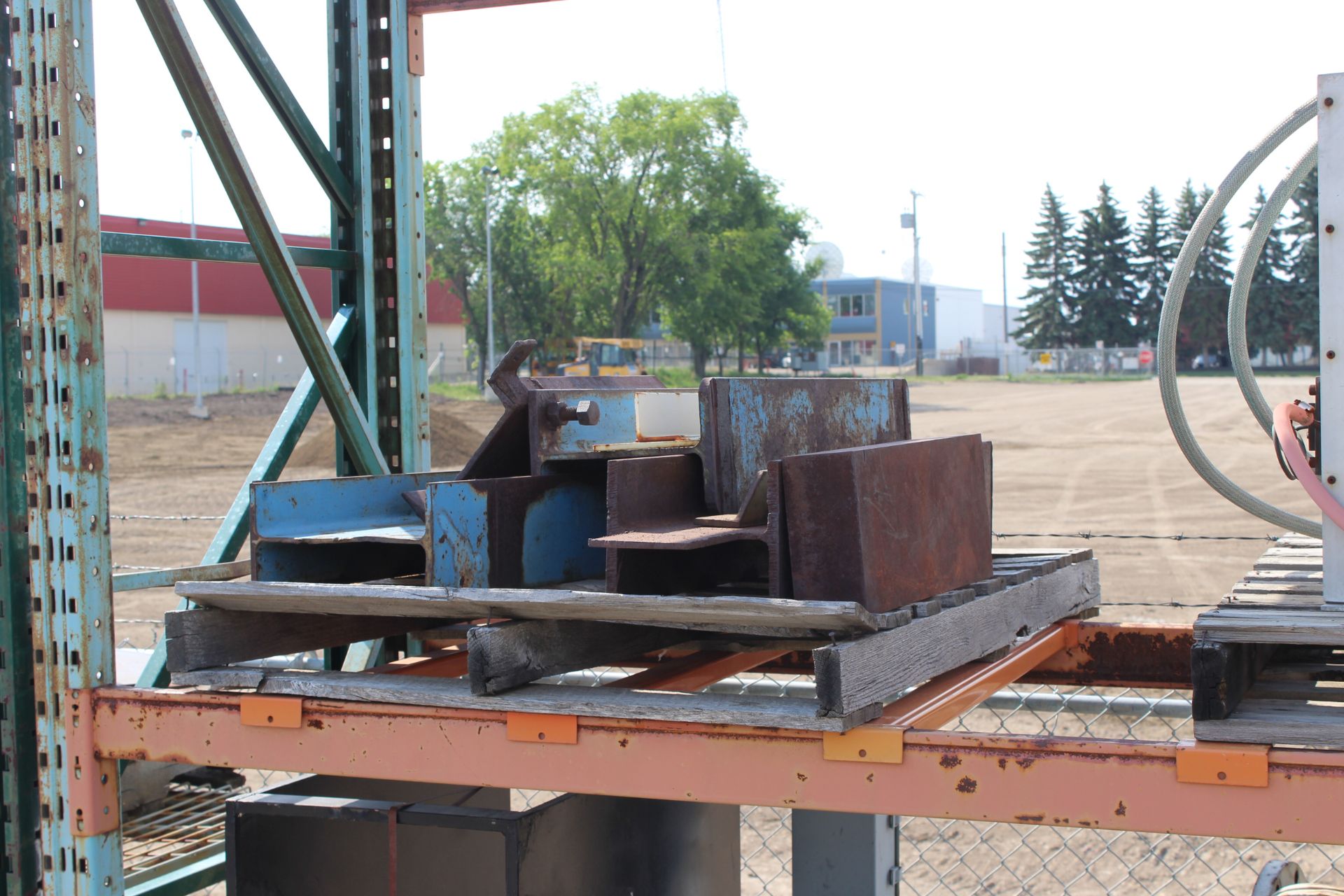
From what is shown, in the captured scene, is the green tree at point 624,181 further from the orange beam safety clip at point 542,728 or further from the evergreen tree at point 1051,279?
the orange beam safety clip at point 542,728

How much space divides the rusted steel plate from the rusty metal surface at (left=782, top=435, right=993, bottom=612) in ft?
1.25

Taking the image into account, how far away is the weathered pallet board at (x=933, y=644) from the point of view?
2.50 meters

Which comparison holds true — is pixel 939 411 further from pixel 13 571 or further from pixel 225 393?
pixel 13 571

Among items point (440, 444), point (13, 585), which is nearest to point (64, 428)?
point (13, 585)

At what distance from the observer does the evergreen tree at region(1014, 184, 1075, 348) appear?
7450cm

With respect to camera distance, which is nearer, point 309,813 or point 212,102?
point 309,813

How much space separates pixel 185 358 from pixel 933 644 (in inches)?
1945

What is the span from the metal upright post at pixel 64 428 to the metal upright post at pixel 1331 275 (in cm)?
279

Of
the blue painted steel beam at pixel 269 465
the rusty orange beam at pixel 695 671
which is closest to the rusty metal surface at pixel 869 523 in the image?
the rusty orange beam at pixel 695 671

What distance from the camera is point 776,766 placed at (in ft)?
8.54

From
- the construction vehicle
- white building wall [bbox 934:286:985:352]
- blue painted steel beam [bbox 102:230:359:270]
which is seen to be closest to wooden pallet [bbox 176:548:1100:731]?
blue painted steel beam [bbox 102:230:359:270]

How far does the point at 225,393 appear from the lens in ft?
141

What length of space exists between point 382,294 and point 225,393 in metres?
40.5

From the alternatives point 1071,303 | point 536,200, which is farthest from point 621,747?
point 1071,303
